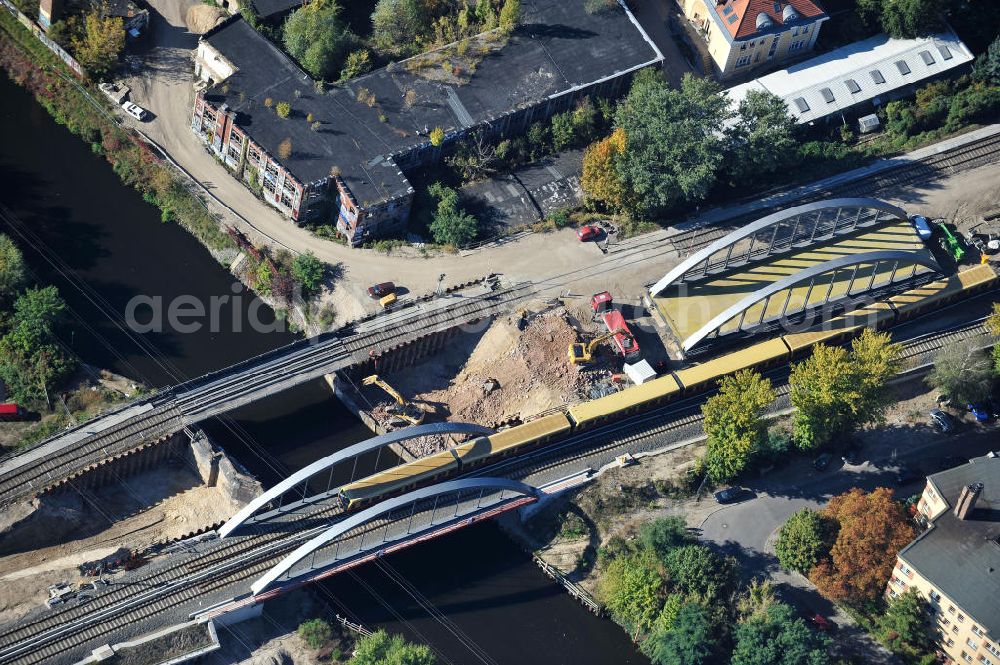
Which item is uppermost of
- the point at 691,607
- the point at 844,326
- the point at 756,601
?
the point at 844,326

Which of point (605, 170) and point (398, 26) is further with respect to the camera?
point (398, 26)

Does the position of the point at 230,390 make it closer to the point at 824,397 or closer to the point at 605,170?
the point at 605,170

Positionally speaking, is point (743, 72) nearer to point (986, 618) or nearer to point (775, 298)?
point (775, 298)

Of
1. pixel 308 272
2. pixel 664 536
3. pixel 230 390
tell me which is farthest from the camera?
pixel 308 272

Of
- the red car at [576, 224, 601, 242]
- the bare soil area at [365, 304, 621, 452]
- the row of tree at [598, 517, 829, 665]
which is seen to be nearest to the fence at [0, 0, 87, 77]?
the bare soil area at [365, 304, 621, 452]

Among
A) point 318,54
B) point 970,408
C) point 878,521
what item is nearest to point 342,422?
point 318,54

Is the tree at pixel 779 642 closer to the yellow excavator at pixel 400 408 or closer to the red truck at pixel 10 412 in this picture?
the yellow excavator at pixel 400 408

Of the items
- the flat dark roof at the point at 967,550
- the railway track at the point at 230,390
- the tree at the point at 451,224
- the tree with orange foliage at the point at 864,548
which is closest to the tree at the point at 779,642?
the tree with orange foliage at the point at 864,548

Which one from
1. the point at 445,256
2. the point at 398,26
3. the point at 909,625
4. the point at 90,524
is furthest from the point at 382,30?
the point at 909,625

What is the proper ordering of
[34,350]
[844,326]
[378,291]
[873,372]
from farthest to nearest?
1. [378,291]
2. [844,326]
3. [34,350]
4. [873,372]
